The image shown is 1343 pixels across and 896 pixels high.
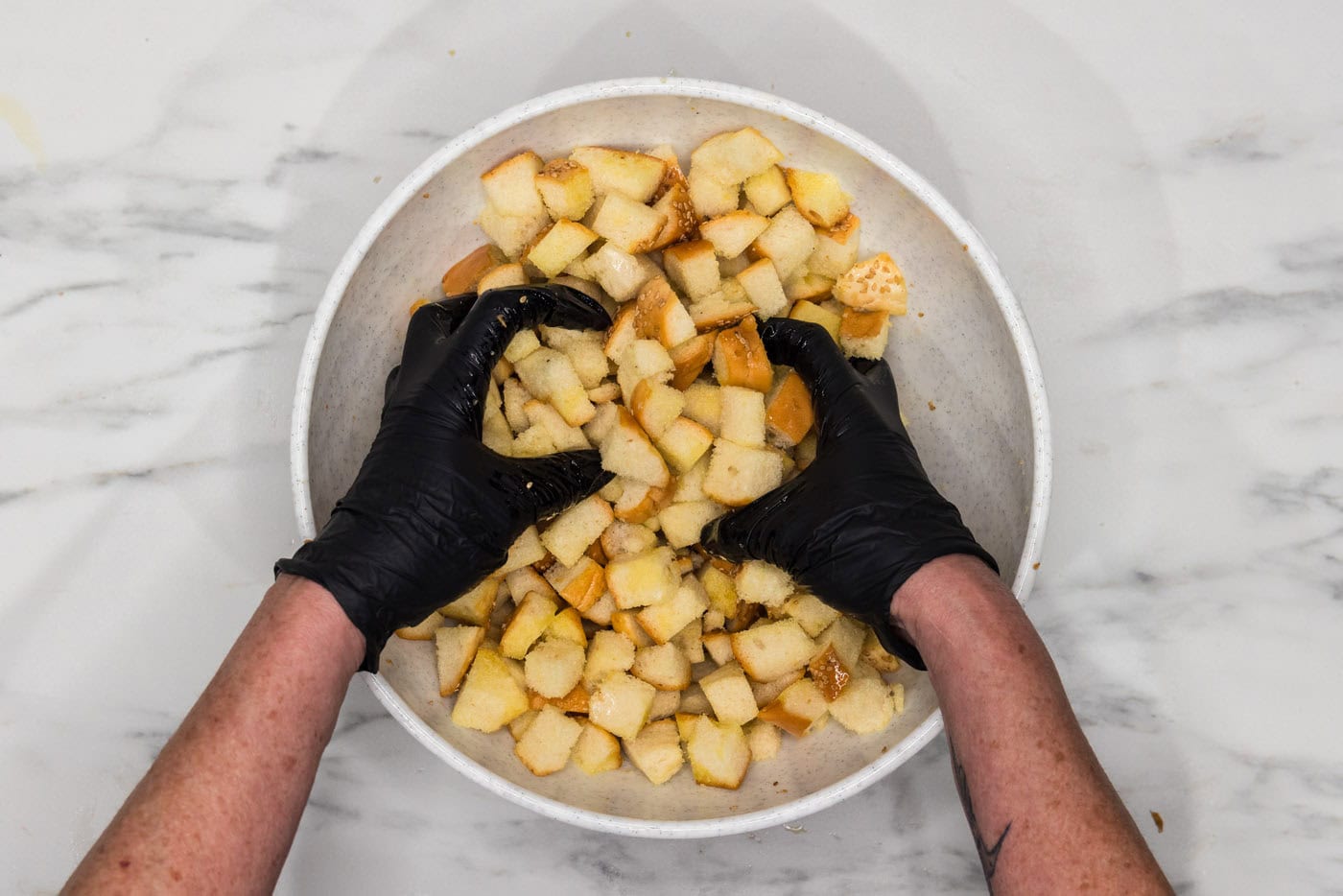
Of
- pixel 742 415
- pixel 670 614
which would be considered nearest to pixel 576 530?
pixel 670 614

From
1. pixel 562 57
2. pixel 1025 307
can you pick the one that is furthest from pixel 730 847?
pixel 562 57

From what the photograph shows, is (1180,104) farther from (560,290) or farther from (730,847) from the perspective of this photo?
(730,847)

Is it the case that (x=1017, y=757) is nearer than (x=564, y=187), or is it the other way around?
(x=1017, y=757)

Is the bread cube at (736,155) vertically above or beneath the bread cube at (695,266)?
above

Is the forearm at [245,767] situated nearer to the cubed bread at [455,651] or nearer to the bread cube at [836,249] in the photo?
the cubed bread at [455,651]

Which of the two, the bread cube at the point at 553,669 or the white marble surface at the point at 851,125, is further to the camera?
the white marble surface at the point at 851,125

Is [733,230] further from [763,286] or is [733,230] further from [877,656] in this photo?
[877,656]

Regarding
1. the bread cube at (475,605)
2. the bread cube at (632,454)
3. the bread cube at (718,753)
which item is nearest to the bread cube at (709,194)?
the bread cube at (632,454)
